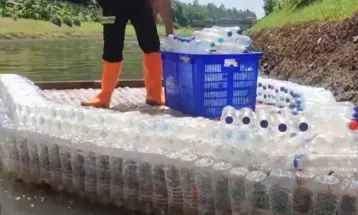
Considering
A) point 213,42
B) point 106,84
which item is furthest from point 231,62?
point 106,84

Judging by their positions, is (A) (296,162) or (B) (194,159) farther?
(B) (194,159)

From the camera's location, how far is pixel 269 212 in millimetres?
2768

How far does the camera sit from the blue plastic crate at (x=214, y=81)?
13.7 feet

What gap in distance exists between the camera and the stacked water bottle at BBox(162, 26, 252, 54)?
443cm

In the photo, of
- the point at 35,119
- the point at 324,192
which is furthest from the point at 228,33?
the point at 324,192

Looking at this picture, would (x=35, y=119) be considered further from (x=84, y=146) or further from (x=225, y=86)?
(x=225, y=86)

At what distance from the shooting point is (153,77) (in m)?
4.96

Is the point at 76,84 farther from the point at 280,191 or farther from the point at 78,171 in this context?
the point at 280,191

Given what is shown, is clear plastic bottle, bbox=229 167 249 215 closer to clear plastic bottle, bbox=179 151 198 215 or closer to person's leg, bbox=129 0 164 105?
clear plastic bottle, bbox=179 151 198 215

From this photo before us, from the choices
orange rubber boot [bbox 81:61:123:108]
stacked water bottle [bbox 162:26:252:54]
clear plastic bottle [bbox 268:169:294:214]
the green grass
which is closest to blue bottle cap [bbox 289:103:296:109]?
stacked water bottle [bbox 162:26:252:54]

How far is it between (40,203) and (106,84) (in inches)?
59.9

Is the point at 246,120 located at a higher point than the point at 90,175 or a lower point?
higher

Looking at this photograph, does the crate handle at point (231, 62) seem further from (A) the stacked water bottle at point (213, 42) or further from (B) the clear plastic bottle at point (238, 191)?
(B) the clear plastic bottle at point (238, 191)

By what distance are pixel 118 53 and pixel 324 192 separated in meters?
2.48
